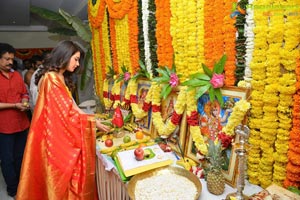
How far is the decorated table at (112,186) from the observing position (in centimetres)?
141

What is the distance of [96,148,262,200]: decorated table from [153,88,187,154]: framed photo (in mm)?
110

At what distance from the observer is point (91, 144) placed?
6.73ft

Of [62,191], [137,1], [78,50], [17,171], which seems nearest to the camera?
[62,191]

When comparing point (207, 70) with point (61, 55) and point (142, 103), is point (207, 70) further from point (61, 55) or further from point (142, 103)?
point (61, 55)

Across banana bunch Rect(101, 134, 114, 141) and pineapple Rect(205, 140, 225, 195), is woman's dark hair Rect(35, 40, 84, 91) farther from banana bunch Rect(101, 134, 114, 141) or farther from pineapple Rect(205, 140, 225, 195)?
pineapple Rect(205, 140, 225, 195)

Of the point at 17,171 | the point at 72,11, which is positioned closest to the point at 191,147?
the point at 17,171

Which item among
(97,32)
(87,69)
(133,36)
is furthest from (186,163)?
(87,69)

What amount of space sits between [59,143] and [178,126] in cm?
101

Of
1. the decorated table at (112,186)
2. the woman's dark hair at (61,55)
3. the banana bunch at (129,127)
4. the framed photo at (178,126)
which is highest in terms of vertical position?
the woman's dark hair at (61,55)

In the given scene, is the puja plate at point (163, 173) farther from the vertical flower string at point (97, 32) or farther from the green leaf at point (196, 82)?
the vertical flower string at point (97, 32)

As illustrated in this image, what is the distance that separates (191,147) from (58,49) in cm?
139

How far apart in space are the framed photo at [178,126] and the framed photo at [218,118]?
0.06m

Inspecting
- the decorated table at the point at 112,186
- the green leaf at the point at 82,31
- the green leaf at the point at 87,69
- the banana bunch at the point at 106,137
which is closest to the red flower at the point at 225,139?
the decorated table at the point at 112,186

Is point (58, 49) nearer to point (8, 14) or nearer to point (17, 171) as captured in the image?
point (17, 171)
